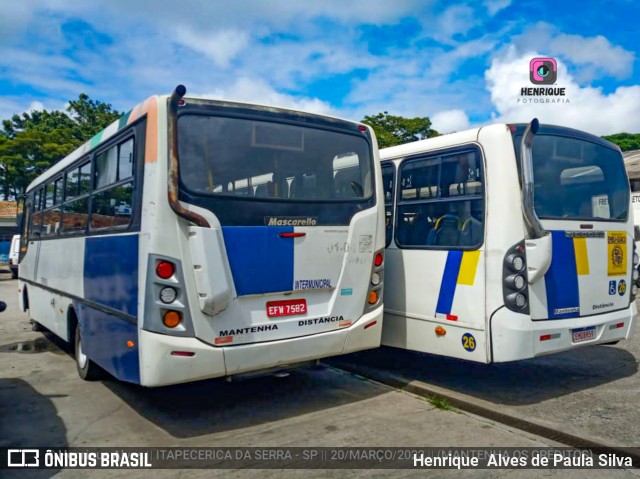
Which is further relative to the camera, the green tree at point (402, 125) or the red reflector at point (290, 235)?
the green tree at point (402, 125)

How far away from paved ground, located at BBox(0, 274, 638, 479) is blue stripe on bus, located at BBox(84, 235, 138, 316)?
3.86ft

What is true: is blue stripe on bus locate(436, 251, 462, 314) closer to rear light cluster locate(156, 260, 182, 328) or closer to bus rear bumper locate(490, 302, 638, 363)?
bus rear bumper locate(490, 302, 638, 363)

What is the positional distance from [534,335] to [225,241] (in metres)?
3.10

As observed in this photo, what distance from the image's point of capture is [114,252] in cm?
522

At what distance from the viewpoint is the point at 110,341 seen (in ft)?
17.6

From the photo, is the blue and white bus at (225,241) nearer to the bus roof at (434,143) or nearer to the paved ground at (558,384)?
the bus roof at (434,143)

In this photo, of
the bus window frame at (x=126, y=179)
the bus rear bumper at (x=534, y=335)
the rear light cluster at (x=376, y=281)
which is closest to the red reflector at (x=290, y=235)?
the rear light cluster at (x=376, y=281)

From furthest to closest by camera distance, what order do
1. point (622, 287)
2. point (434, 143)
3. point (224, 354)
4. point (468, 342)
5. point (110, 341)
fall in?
1. point (622, 287)
2. point (434, 143)
3. point (468, 342)
4. point (110, 341)
5. point (224, 354)

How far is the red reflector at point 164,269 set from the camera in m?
4.52

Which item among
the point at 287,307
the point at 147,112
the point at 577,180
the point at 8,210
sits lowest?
the point at 287,307

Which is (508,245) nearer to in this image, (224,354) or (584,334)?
(584,334)

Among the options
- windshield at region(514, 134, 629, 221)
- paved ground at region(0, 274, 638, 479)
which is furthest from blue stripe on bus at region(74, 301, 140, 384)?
windshield at region(514, 134, 629, 221)

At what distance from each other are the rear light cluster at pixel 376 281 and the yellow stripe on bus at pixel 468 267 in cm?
83
